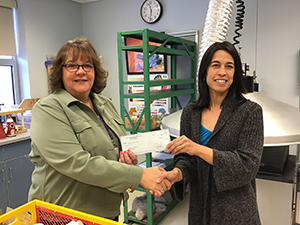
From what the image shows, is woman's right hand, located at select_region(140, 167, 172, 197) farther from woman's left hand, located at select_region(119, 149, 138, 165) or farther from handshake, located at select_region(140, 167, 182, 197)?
woman's left hand, located at select_region(119, 149, 138, 165)

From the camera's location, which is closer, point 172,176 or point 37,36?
point 172,176

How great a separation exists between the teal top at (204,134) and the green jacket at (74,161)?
337 millimetres

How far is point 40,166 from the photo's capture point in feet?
3.60

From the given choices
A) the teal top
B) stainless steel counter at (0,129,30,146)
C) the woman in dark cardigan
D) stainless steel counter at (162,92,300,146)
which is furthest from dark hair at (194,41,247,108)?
stainless steel counter at (0,129,30,146)

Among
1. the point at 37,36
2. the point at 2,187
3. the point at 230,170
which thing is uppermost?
the point at 37,36

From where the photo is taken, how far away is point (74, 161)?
0.98 meters

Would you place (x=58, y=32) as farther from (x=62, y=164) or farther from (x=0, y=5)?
(x=62, y=164)

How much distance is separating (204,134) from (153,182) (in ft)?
1.10

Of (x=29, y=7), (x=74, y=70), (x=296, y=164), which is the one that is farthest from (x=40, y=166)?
(x=29, y=7)

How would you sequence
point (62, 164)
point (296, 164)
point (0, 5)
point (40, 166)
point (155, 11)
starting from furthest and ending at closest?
1. point (155, 11)
2. point (0, 5)
3. point (296, 164)
4. point (40, 166)
5. point (62, 164)

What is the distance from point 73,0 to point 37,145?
3.42 metres

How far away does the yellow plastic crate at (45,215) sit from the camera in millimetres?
809

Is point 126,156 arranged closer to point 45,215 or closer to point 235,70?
point 45,215

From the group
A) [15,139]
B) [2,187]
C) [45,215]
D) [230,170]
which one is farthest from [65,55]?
[2,187]
